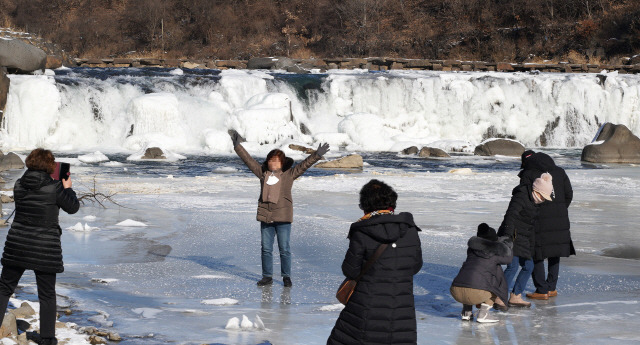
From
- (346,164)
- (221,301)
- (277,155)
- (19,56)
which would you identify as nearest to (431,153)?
(346,164)

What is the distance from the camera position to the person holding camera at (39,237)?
6238 millimetres

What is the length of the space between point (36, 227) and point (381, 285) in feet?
8.65

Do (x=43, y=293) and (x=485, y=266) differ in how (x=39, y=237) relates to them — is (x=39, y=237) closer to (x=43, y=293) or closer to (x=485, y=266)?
(x=43, y=293)

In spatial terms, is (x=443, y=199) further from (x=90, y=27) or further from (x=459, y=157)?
(x=90, y=27)

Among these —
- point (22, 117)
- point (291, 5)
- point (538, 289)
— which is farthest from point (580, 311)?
point (291, 5)

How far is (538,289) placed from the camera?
8.57 metres

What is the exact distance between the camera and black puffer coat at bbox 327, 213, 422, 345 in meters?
4.86

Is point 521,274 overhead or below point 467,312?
A: overhead

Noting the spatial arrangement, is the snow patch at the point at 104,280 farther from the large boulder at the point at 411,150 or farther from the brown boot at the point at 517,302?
the large boulder at the point at 411,150

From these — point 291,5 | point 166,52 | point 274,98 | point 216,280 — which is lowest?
point 216,280

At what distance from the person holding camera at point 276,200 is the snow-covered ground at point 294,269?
26 cm

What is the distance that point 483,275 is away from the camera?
7504mm

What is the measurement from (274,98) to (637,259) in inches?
967

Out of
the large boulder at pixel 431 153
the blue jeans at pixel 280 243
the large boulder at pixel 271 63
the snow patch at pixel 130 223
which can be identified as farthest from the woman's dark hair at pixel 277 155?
the large boulder at pixel 271 63
